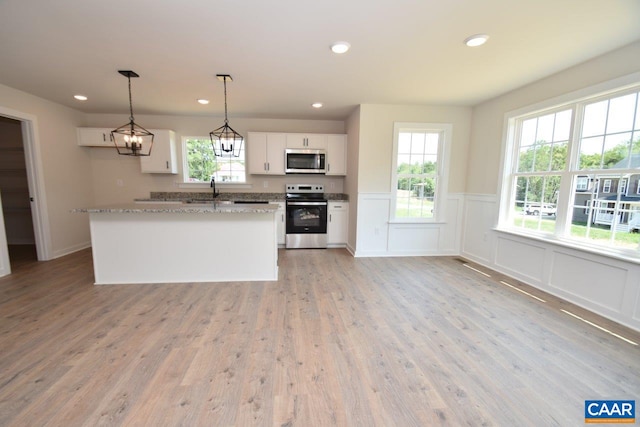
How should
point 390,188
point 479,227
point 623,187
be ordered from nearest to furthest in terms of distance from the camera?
point 623,187, point 479,227, point 390,188

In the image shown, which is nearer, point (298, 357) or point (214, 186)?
point (298, 357)

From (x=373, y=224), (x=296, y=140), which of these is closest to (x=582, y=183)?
(x=373, y=224)

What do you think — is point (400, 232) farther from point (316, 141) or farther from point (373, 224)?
point (316, 141)

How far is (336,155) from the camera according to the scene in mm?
4867

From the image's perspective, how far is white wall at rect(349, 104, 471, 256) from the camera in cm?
408

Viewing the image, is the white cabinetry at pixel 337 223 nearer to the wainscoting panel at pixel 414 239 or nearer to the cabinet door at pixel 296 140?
the wainscoting panel at pixel 414 239

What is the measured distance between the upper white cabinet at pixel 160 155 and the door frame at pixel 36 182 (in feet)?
4.24

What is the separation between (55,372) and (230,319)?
3.66 ft

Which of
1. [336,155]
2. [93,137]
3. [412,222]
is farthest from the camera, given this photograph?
[336,155]

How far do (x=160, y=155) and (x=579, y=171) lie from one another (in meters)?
5.99

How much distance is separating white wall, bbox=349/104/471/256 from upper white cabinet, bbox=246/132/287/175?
61.5 inches

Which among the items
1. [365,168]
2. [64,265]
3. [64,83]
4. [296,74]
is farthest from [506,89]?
[64,265]

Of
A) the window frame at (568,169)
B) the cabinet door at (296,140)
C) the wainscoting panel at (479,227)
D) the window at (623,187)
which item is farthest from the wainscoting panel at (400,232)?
the window at (623,187)

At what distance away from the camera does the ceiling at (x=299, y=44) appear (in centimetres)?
177
